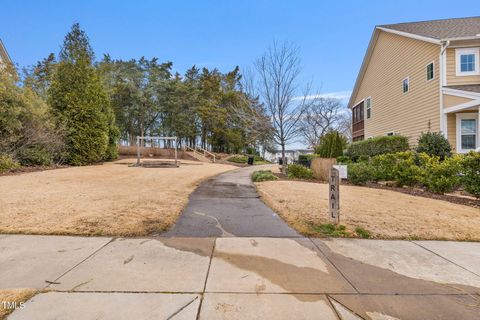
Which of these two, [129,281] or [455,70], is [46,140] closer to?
[129,281]

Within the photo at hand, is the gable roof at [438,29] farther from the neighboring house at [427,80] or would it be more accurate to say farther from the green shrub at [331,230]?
the green shrub at [331,230]

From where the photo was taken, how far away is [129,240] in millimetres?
3650

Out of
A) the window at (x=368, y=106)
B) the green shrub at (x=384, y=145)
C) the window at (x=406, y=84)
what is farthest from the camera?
the window at (x=368, y=106)

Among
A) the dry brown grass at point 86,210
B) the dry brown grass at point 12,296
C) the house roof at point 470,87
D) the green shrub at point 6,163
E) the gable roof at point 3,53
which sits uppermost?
the gable roof at point 3,53

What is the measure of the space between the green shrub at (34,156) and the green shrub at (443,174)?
1775 centimetres

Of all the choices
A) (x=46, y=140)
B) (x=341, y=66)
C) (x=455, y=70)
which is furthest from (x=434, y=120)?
(x=46, y=140)

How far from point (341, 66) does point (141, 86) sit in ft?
75.5

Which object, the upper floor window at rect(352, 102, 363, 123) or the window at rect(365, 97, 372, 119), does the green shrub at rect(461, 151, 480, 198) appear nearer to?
the window at rect(365, 97, 372, 119)

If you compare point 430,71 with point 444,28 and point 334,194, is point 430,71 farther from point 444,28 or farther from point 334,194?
point 334,194

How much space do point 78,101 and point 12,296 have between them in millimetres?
16735

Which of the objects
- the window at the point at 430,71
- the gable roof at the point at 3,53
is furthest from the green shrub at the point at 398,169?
the gable roof at the point at 3,53

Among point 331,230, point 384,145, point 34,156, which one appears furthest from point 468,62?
point 34,156

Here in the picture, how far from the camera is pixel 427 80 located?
12266mm

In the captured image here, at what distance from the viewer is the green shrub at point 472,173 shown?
6965 mm
